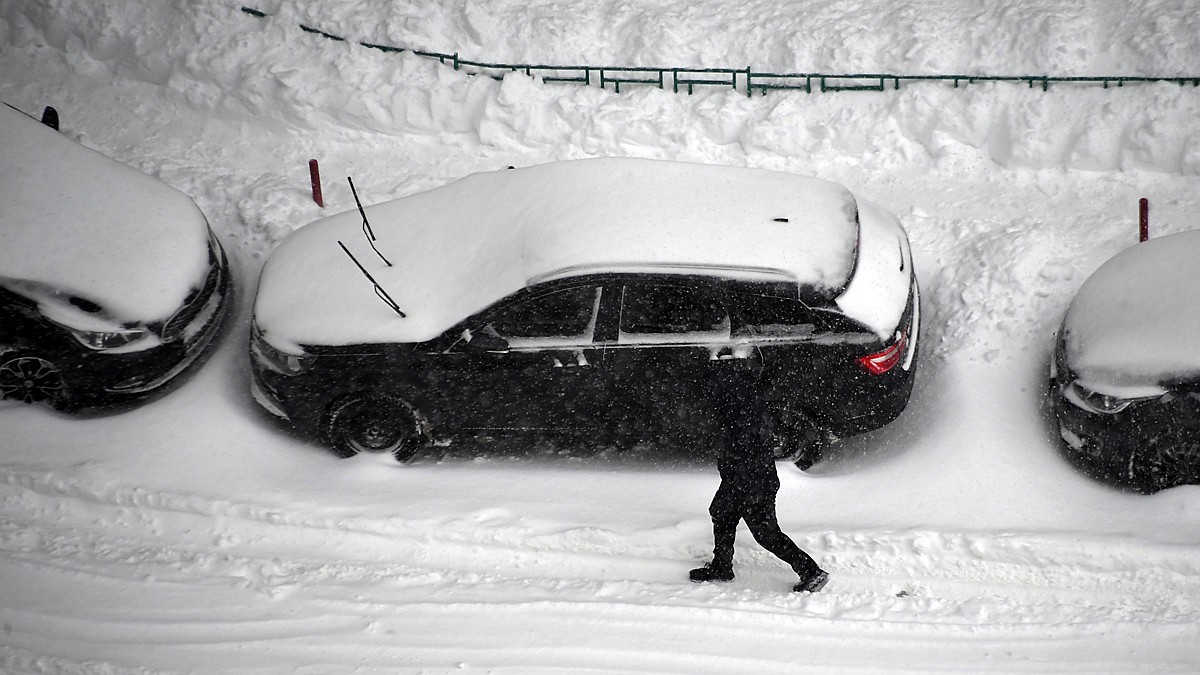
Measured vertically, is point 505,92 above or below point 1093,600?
above

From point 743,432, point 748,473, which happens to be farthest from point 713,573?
point 743,432

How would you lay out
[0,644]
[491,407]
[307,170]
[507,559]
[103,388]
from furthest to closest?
1. [307,170]
2. [103,388]
3. [491,407]
4. [507,559]
5. [0,644]

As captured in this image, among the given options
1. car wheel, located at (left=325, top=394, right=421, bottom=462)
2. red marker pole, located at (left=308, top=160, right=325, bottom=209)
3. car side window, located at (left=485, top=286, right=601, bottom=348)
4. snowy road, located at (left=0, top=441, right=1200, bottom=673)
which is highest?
red marker pole, located at (left=308, top=160, right=325, bottom=209)

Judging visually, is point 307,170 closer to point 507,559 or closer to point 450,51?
point 450,51

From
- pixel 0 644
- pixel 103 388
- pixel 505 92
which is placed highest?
pixel 505 92

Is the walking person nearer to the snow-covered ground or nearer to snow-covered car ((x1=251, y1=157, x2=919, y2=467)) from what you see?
the snow-covered ground

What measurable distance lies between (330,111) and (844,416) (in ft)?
20.1

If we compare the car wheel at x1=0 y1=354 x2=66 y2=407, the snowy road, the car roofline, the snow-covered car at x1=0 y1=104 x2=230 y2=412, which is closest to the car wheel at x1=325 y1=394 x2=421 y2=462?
the snowy road

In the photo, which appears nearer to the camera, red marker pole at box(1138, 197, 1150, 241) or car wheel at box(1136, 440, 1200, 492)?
car wheel at box(1136, 440, 1200, 492)

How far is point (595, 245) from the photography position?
6.34m

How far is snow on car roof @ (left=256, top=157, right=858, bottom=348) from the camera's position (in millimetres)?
6273

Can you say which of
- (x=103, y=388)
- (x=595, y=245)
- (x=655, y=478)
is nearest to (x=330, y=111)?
(x=103, y=388)

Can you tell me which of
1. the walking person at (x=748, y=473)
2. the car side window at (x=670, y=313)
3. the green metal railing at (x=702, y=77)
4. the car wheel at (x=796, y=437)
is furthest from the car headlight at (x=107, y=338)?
the car wheel at (x=796, y=437)

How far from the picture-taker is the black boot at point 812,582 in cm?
551
